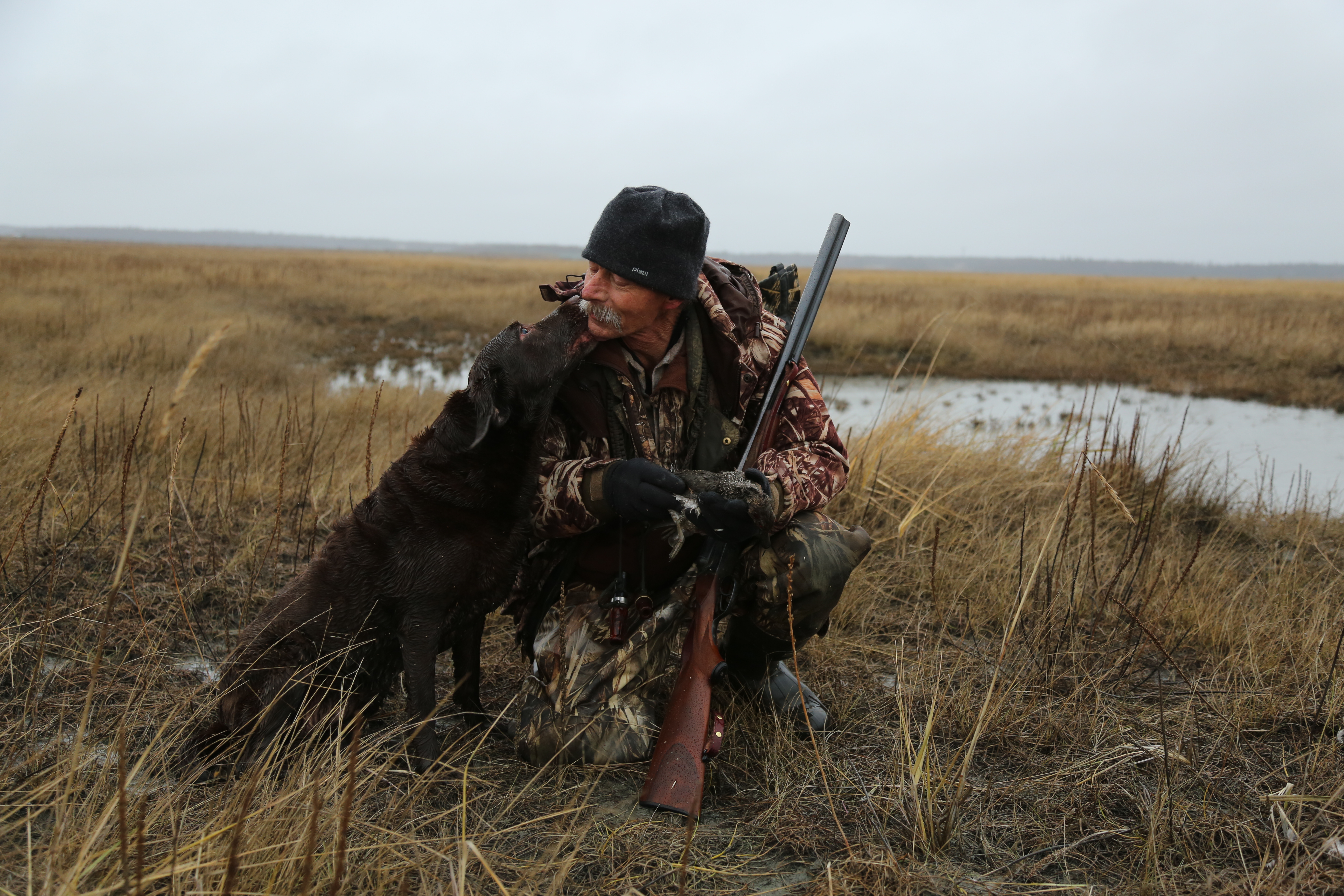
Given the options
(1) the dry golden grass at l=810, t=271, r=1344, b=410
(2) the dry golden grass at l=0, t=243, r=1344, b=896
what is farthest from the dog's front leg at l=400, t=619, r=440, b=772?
(1) the dry golden grass at l=810, t=271, r=1344, b=410

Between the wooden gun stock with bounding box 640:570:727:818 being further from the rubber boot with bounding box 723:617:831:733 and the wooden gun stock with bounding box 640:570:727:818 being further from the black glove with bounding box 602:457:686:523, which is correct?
the rubber boot with bounding box 723:617:831:733

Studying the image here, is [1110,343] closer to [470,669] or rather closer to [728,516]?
[728,516]

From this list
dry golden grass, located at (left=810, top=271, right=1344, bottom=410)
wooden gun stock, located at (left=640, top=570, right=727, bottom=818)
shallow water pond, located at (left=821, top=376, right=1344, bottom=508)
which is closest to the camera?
wooden gun stock, located at (left=640, top=570, right=727, bottom=818)

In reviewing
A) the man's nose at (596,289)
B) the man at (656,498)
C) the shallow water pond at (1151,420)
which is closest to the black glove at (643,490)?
the man at (656,498)

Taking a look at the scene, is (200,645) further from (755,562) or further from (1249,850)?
(1249,850)

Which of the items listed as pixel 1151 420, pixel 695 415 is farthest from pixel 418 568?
pixel 1151 420

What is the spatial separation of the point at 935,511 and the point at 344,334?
12.4m

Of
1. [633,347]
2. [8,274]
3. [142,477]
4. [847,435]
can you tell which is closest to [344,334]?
[8,274]

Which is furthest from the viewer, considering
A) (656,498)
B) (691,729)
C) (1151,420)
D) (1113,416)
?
(1151,420)

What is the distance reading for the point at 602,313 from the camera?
2.50 metres

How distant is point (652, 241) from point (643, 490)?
69cm

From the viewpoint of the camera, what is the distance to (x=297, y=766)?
6.91ft

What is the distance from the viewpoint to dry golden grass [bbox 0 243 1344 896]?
1.88m

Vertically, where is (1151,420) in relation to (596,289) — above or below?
below
